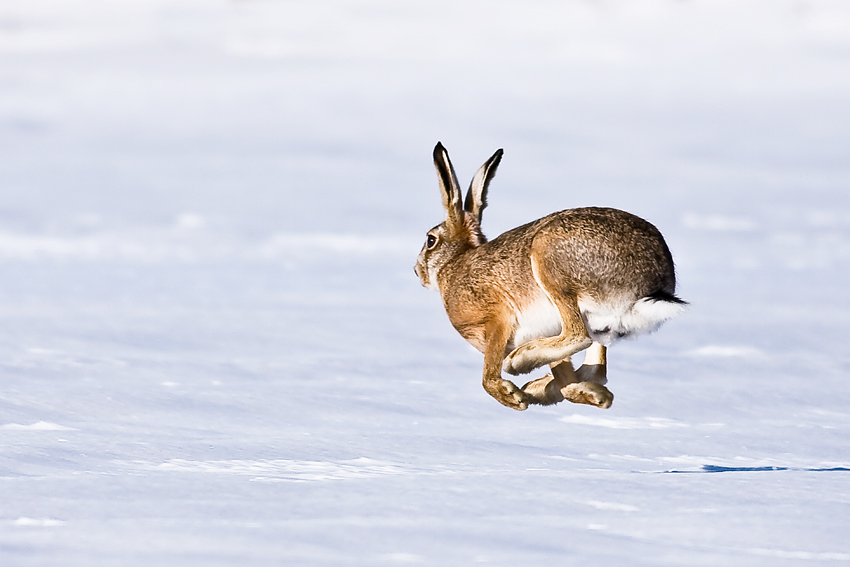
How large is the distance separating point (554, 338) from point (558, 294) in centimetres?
26

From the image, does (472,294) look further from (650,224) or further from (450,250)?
(650,224)

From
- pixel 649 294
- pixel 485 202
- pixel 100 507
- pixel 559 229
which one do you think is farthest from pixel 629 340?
pixel 100 507

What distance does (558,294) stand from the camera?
6.74 metres

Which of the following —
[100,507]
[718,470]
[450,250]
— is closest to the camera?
[100,507]

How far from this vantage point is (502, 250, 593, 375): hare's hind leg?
6684 millimetres

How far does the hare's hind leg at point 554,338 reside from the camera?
263 inches

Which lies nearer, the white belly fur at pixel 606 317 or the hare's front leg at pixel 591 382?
the white belly fur at pixel 606 317

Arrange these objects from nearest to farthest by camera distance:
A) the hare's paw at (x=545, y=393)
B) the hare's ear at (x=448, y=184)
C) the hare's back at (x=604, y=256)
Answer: the hare's back at (x=604, y=256)
the hare's paw at (x=545, y=393)
the hare's ear at (x=448, y=184)

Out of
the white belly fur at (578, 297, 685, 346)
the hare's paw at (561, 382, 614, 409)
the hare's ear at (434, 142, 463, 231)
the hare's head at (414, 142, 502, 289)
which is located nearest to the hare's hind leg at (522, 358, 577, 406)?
the hare's paw at (561, 382, 614, 409)

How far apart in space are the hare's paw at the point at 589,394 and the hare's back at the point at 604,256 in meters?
0.53

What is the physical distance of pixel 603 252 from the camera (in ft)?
22.0

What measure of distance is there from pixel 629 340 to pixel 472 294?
3.36ft

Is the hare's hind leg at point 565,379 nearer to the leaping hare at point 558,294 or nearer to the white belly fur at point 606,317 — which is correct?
the leaping hare at point 558,294

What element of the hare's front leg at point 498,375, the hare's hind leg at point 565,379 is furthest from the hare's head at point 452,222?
the hare's hind leg at point 565,379
